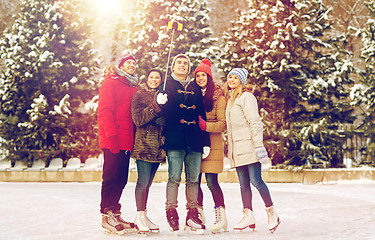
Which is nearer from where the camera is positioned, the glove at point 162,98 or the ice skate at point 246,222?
the glove at point 162,98

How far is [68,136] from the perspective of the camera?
16312mm

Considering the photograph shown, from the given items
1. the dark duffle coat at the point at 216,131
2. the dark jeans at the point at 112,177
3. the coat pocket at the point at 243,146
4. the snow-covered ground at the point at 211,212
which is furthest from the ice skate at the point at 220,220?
the dark jeans at the point at 112,177

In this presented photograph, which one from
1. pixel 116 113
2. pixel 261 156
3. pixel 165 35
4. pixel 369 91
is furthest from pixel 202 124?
pixel 165 35

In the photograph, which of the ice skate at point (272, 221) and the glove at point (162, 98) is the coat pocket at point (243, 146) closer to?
the ice skate at point (272, 221)

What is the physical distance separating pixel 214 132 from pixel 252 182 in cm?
74

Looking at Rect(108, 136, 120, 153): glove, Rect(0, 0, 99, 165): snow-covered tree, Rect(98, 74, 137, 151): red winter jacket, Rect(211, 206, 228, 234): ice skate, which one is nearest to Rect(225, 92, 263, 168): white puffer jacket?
Rect(211, 206, 228, 234): ice skate

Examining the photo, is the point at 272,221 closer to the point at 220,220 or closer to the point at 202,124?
the point at 220,220

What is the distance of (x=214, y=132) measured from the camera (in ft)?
20.1

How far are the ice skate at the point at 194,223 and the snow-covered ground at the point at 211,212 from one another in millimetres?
97

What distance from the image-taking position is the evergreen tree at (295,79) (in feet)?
45.2

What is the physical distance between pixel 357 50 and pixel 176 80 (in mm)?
28814

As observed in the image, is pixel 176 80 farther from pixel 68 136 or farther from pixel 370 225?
pixel 68 136

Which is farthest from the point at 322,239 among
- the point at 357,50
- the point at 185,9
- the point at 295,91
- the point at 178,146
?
the point at 357,50

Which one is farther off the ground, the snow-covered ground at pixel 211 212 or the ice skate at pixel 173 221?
the ice skate at pixel 173 221
